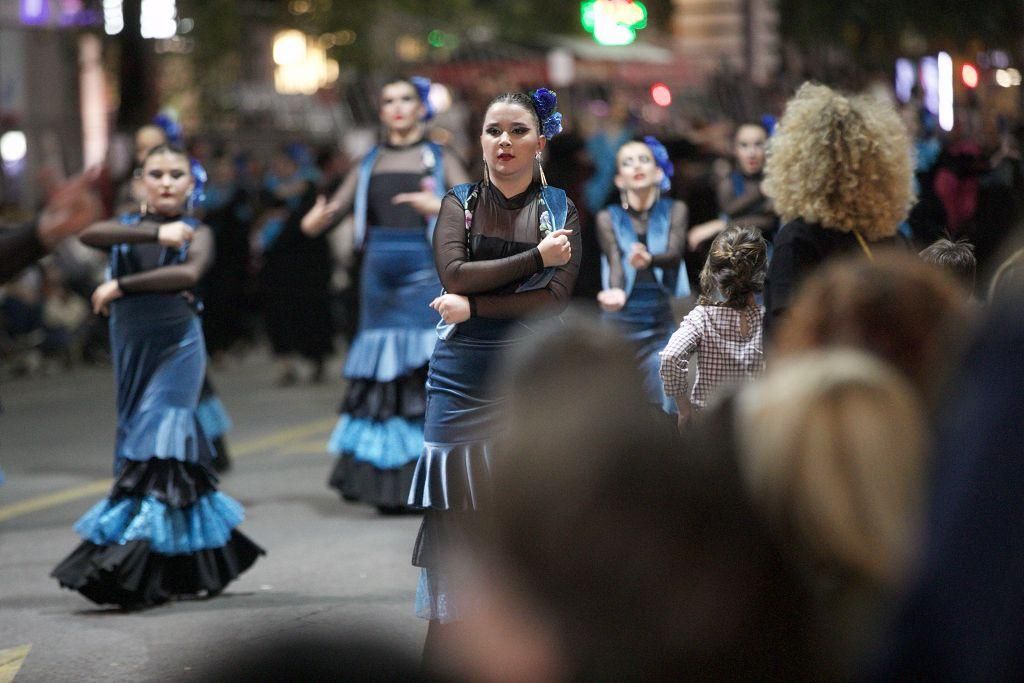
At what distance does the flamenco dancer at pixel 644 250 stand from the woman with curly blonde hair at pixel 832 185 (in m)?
1.83

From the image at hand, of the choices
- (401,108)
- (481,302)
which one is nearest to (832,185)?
(481,302)

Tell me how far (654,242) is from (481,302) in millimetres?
2235

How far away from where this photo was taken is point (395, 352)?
8.76m

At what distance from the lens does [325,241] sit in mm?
16234

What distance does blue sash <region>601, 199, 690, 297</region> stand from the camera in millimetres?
7340

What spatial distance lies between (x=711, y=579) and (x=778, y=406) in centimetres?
26

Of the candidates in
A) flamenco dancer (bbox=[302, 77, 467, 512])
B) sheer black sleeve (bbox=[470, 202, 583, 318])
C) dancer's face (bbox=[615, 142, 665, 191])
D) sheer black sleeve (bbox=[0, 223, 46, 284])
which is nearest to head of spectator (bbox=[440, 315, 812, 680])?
sheer black sleeve (bbox=[470, 202, 583, 318])

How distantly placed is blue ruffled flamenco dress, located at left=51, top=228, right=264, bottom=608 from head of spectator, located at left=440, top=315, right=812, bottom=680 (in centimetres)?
448

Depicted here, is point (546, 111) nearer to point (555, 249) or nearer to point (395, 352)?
point (555, 249)

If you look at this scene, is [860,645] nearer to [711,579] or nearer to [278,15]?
[711,579]

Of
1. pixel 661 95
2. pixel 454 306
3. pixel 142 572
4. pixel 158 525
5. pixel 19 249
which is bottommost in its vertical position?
pixel 142 572

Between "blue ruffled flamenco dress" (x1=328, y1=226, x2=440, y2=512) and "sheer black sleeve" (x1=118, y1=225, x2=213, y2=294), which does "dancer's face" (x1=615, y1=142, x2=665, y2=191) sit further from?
"sheer black sleeve" (x1=118, y1=225, x2=213, y2=294)

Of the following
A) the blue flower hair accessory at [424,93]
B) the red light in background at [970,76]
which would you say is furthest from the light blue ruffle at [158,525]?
the red light in background at [970,76]

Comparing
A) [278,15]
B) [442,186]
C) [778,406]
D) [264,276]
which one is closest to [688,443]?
A: [778,406]
